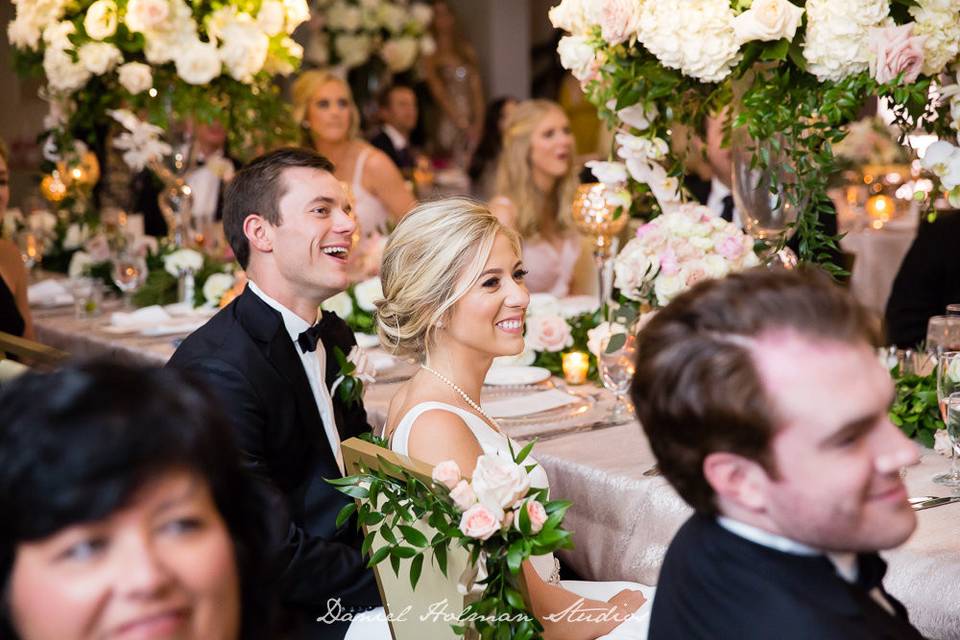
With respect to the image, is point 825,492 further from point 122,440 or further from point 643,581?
point 643,581

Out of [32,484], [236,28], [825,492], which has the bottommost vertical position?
[825,492]

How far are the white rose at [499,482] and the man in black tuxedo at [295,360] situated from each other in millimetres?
595

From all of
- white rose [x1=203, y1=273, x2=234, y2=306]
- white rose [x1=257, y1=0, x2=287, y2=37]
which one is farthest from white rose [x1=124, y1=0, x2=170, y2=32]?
white rose [x1=203, y1=273, x2=234, y2=306]

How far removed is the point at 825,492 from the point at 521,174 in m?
4.34

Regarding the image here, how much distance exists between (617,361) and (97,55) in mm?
2742

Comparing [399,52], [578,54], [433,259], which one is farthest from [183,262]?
[399,52]

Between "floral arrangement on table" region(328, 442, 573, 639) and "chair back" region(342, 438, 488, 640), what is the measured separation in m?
0.02

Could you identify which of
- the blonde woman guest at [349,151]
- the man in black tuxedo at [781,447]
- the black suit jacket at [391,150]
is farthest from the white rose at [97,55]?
the man in black tuxedo at [781,447]

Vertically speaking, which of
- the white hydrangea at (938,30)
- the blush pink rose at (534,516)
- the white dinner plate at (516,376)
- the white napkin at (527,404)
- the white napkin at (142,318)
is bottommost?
the white napkin at (142,318)

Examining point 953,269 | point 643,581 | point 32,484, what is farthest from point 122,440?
point 953,269

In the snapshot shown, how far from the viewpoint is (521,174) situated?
5.41 meters

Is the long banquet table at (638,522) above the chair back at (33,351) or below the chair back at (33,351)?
below

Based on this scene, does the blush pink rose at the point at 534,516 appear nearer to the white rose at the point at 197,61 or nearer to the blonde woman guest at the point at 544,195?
the white rose at the point at 197,61

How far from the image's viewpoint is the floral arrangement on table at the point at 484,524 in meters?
1.80
